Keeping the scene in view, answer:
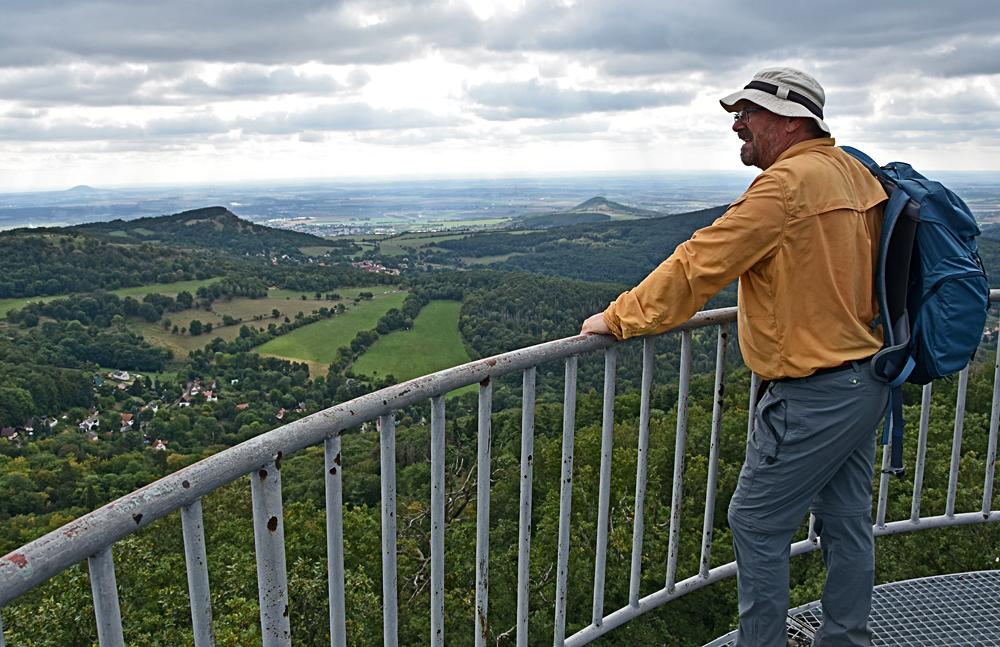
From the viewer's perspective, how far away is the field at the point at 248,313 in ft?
216

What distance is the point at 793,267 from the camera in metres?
2.16

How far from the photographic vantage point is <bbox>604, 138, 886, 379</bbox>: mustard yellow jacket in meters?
2.11

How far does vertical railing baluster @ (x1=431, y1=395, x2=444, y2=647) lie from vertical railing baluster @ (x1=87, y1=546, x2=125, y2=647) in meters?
0.84

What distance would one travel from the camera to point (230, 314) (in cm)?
7244

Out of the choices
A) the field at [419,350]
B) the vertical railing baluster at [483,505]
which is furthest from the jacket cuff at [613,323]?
the field at [419,350]

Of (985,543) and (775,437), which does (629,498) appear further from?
(775,437)

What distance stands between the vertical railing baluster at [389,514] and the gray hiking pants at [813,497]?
3.74 feet

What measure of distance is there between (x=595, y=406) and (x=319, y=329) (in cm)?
5016

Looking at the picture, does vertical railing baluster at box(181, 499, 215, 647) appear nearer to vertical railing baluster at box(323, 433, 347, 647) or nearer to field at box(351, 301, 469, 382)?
vertical railing baluster at box(323, 433, 347, 647)

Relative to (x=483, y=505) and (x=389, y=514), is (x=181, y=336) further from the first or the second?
(x=389, y=514)

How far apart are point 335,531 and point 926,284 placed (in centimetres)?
180

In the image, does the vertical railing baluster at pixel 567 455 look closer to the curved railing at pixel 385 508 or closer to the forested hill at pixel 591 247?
the curved railing at pixel 385 508

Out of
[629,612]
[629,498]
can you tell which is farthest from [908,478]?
[629,612]

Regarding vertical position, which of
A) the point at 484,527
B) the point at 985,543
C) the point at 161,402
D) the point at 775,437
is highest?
the point at 775,437
